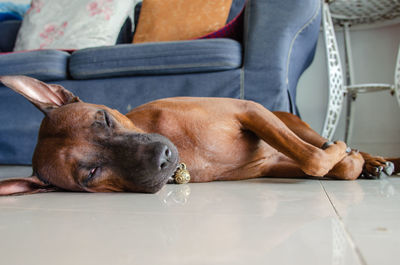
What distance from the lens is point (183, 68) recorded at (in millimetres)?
2562

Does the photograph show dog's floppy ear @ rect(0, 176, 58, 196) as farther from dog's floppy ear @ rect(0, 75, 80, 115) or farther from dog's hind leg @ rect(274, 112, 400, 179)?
dog's hind leg @ rect(274, 112, 400, 179)

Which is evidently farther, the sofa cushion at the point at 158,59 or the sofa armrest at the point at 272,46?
the sofa cushion at the point at 158,59

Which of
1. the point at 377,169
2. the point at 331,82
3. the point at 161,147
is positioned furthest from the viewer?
the point at 331,82

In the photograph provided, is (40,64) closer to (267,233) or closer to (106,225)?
(106,225)

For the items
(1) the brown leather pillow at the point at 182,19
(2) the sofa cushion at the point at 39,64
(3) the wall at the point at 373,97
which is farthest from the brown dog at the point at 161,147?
(3) the wall at the point at 373,97

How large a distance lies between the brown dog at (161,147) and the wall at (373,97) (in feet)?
7.93

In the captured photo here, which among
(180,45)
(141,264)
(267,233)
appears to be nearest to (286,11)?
(180,45)

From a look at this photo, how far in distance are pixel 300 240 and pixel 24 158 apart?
276 centimetres

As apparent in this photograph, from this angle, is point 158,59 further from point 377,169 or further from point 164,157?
point 377,169

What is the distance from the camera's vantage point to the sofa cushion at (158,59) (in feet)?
8.15

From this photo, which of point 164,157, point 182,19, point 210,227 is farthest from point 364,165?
point 182,19

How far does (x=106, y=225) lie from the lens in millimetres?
905

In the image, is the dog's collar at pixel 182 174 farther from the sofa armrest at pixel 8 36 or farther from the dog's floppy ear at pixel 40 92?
the sofa armrest at pixel 8 36

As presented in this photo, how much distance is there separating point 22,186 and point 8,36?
3.59 m
